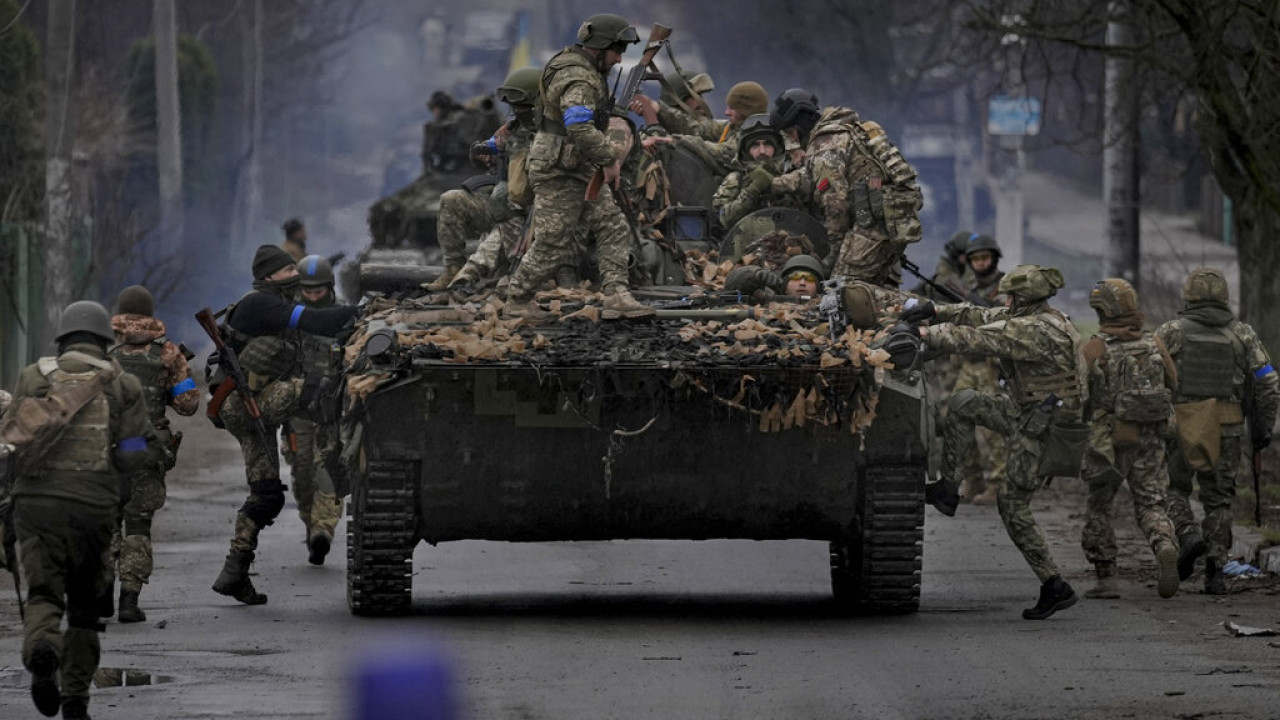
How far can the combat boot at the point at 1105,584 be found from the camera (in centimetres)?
1298

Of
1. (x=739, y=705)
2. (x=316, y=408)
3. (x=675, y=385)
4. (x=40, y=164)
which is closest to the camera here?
(x=739, y=705)

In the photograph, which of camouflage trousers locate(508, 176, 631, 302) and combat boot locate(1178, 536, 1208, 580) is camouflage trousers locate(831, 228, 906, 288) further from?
combat boot locate(1178, 536, 1208, 580)

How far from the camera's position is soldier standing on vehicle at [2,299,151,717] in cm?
931

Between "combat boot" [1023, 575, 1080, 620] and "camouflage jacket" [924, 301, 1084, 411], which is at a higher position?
"camouflage jacket" [924, 301, 1084, 411]

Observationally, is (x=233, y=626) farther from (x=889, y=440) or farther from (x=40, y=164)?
(x=40, y=164)

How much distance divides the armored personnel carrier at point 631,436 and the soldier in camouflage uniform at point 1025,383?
1.94 ft

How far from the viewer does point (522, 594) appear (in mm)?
A: 13570

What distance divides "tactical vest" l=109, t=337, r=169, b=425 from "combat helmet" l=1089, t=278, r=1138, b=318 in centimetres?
446

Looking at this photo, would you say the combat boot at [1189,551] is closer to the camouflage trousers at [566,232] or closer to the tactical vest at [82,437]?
the camouflage trousers at [566,232]

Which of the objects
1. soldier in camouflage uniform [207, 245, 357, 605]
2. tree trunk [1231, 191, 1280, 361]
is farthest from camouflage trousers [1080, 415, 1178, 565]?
tree trunk [1231, 191, 1280, 361]

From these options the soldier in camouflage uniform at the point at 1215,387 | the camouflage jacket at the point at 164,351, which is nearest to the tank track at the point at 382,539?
the camouflage jacket at the point at 164,351

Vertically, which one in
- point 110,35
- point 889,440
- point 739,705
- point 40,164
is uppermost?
point 110,35

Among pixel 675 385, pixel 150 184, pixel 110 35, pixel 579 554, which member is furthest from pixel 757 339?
pixel 110 35

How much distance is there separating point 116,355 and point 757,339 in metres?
3.01
